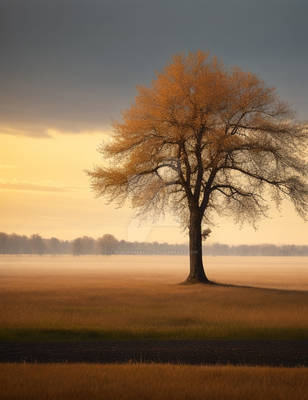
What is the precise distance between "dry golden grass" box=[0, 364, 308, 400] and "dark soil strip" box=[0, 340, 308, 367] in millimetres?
1124

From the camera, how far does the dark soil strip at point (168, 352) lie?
12.7 meters

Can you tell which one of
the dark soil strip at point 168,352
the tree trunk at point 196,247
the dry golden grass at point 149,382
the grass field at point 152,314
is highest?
the tree trunk at point 196,247

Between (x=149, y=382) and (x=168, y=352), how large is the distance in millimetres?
3838

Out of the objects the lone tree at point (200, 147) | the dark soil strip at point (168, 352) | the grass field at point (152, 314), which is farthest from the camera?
the lone tree at point (200, 147)

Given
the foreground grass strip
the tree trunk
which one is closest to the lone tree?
the tree trunk

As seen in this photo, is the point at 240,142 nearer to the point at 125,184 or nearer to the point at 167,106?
the point at 167,106

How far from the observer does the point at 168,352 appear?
45.2 ft

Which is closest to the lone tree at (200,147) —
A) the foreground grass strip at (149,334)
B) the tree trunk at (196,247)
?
the tree trunk at (196,247)

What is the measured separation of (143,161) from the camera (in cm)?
3459

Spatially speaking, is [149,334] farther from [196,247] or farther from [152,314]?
[196,247]

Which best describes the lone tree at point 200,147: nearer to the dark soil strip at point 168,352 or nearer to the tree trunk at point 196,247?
the tree trunk at point 196,247

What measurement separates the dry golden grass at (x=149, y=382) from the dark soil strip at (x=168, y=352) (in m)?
1.12

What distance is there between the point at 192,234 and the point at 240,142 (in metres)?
7.24

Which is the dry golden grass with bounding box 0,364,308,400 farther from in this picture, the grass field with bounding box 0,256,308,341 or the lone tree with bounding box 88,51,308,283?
the lone tree with bounding box 88,51,308,283
